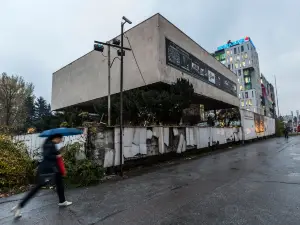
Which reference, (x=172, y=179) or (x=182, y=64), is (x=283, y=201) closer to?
(x=172, y=179)

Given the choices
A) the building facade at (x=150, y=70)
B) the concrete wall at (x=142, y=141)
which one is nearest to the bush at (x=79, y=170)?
the concrete wall at (x=142, y=141)

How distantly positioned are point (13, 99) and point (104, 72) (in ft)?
46.9

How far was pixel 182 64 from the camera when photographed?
725 inches

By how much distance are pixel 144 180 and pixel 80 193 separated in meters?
2.37

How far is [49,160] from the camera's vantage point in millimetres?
4465

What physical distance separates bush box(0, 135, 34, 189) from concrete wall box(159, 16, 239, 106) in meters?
11.0

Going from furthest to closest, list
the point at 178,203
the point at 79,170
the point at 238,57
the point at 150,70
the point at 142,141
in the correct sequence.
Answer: the point at 238,57 < the point at 150,70 < the point at 142,141 < the point at 79,170 < the point at 178,203

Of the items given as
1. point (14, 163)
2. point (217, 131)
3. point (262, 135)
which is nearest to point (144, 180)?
point (14, 163)

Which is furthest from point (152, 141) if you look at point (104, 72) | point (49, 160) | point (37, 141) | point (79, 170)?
point (104, 72)

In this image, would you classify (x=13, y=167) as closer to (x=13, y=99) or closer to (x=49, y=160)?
(x=49, y=160)

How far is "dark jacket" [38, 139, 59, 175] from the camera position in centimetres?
439

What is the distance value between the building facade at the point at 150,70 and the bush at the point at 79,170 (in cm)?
951

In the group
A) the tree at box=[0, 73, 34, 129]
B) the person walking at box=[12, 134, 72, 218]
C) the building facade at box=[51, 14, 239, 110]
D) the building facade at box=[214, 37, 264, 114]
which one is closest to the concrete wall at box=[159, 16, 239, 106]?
the building facade at box=[51, 14, 239, 110]

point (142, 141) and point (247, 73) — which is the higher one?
point (247, 73)
